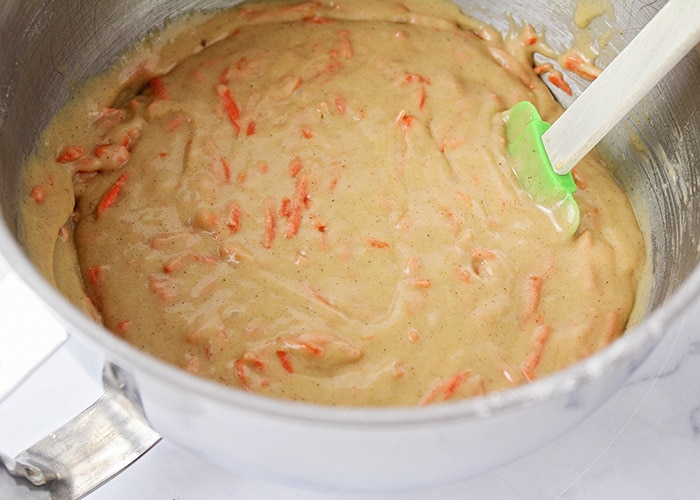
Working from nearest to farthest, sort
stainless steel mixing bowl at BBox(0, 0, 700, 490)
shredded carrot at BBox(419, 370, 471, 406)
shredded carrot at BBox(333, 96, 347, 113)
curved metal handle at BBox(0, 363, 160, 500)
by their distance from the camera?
stainless steel mixing bowl at BBox(0, 0, 700, 490) < curved metal handle at BBox(0, 363, 160, 500) < shredded carrot at BBox(419, 370, 471, 406) < shredded carrot at BBox(333, 96, 347, 113)

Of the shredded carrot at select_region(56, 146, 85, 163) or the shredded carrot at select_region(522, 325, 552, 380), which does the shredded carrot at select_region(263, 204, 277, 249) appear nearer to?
the shredded carrot at select_region(56, 146, 85, 163)

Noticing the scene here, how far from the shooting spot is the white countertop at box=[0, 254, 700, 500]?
5.04 feet

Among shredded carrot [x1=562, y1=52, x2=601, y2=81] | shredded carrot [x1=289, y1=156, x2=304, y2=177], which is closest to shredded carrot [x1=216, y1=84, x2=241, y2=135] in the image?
shredded carrot [x1=289, y1=156, x2=304, y2=177]

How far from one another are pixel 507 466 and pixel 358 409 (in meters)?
0.65

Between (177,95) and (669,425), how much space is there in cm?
132

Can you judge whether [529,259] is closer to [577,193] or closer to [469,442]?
[577,193]

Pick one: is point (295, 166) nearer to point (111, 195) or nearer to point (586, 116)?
point (111, 195)

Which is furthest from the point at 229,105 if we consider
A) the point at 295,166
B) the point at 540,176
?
the point at 540,176

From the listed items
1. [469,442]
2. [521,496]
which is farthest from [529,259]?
[469,442]

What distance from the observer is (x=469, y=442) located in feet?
3.68

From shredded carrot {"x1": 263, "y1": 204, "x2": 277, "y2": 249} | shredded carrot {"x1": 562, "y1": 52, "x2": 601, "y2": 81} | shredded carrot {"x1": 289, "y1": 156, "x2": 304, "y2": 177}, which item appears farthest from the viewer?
shredded carrot {"x1": 562, "y1": 52, "x2": 601, "y2": 81}

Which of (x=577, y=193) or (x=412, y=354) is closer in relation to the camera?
(x=412, y=354)

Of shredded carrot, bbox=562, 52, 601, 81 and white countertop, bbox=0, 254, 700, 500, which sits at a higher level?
shredded carrot, bbox=562, 52, 601, 81

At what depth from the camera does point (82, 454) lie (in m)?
1.43
